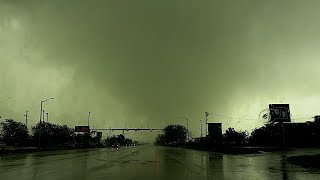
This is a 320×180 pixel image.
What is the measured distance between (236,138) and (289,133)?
78.4 m

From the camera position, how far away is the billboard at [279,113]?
9581 centimetres

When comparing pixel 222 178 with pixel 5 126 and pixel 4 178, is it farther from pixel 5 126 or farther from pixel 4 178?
pixel 5 126

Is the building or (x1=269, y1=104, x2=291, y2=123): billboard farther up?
(x1=269, y1=104, x2=291, y2=123): billboard

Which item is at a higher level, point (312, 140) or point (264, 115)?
point (264, 115)

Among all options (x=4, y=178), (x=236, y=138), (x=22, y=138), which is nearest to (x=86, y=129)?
(x=22, y=138)

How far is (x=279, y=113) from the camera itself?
3799 inches

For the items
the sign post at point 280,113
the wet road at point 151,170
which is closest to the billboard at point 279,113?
the sign post at point 280,113

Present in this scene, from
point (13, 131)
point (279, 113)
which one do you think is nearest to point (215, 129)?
point (279, 113)

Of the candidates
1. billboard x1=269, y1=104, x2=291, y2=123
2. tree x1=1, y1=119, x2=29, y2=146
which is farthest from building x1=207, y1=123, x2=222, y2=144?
tree x1=1, y1=119, x2=29, y2=146

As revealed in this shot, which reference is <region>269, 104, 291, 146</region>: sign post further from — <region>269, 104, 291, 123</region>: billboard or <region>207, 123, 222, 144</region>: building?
<region>207, 123, 222, 144</region>: building

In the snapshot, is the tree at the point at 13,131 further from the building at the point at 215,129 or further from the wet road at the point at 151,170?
the wet road at the point at 151,170

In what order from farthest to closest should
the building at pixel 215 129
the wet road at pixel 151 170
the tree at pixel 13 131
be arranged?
1. the tree at pixel 13 131
2. the building at pixel 215 129
3. the wet road at pixel 151 170

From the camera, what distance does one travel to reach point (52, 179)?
1995cm

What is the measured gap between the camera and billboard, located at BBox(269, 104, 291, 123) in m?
95.8
